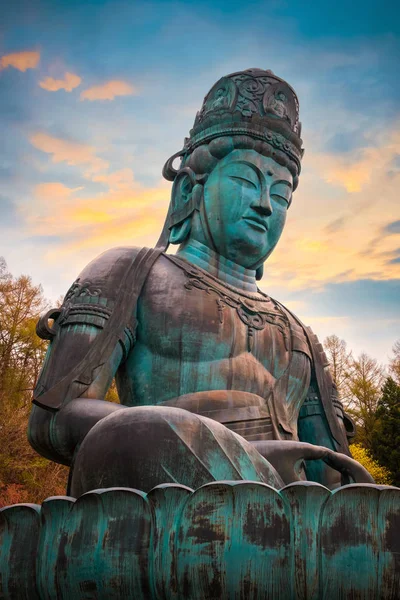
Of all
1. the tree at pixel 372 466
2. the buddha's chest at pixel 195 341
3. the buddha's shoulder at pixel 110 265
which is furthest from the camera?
the tree at pixel 372 466

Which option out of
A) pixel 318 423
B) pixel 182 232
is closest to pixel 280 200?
pixel 182 232

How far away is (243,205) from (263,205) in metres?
0.15

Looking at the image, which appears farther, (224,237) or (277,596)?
(224,237)

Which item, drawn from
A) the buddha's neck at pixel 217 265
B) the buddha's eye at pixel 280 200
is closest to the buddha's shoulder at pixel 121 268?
the buddha's neck at pixel 217 265

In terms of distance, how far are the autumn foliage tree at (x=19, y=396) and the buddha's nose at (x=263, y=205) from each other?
13442 millimetres

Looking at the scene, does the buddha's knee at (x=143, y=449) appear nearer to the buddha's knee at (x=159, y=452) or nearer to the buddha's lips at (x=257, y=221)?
the buddha's knee at (x=159, y=452)

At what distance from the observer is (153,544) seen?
8.58 feet

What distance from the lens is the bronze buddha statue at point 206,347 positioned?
129 inches

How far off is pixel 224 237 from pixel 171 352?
3.48ft

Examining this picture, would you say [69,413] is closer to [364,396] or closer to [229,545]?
[229,545]

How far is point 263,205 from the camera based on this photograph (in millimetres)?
5078

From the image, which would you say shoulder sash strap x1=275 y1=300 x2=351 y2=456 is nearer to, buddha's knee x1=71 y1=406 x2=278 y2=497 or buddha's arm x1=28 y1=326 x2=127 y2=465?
buddha's arm x1=28 y1=326 x2=127 y2=465

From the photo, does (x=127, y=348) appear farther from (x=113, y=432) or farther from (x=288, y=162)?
(x=288, y=162)

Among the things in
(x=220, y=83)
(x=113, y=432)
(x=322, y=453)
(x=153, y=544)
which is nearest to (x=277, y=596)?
(x=153, y=544)
